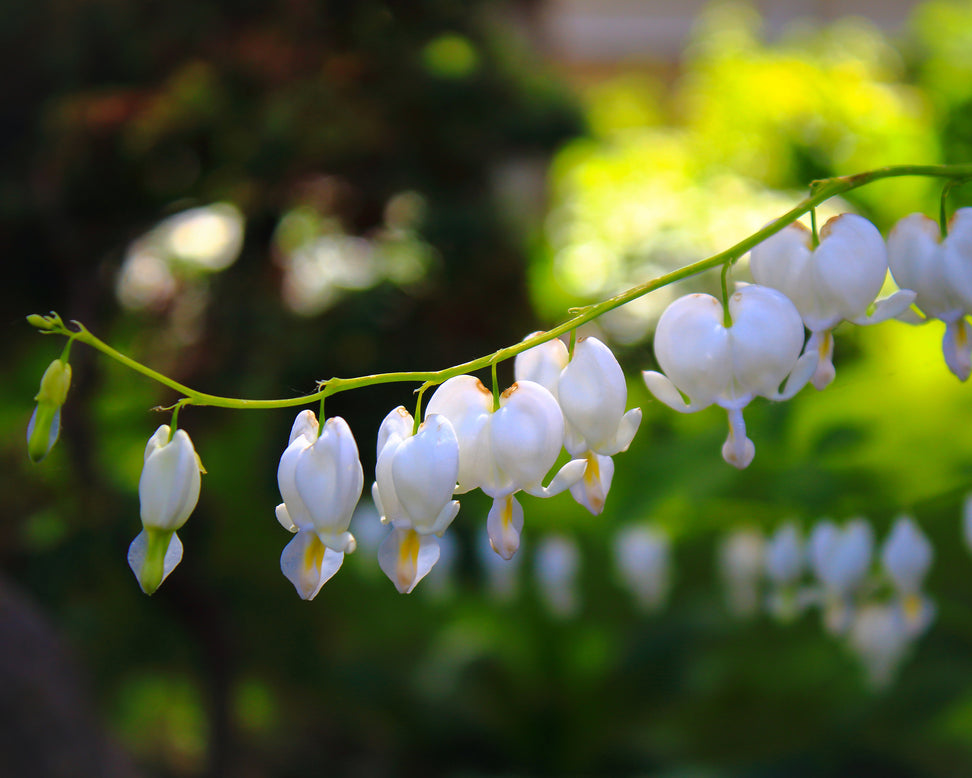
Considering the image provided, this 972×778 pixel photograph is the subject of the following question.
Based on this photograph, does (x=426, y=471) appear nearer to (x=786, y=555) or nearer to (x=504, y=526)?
(x=504, y=526)

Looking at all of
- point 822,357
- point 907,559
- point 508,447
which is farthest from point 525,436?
point 907,559

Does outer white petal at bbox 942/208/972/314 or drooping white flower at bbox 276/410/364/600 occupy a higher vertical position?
outer white petal at bbox 942/208/972/314

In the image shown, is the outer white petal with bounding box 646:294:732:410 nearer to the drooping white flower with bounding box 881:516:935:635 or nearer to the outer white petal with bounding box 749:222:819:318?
the outer white petal with bounding box 749:222:819:318

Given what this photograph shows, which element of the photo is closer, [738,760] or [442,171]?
[738,760]

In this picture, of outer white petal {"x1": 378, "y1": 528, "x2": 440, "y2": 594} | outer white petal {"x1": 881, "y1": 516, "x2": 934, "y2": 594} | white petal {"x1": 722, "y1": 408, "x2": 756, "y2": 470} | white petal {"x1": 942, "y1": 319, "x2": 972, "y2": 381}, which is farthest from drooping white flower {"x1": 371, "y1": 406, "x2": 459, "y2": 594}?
outer white petal {"x1": 881, "y1": 516, "x2": 934, "y2": 594}

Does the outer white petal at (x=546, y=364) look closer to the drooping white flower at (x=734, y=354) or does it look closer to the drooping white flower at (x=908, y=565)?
the drooping white flower at (x=734, y=354)

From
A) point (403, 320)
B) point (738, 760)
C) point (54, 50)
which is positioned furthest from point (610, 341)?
point (54, 50)

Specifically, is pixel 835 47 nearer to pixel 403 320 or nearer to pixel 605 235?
pixel 605 235

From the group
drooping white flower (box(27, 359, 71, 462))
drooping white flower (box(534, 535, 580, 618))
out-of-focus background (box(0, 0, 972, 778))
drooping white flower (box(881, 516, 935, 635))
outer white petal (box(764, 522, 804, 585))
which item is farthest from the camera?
drooping white flower (box(534, 535, 580, 618))
